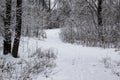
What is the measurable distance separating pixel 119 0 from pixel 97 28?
8.40 m

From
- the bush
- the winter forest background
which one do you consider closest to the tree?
the winter forest background

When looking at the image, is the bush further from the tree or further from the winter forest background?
the tree

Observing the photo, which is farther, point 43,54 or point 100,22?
point 100,22

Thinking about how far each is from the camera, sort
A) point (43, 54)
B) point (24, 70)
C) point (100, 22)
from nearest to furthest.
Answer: point (24, 70)
point (43, 54)
point (100, 22)

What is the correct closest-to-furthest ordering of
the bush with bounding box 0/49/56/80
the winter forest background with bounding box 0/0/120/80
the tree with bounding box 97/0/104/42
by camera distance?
the bush with bounding box 0/49/56/80
the winter forest background with bounding box 0/0/120/80
the tree with bounding box 97/0/104/42

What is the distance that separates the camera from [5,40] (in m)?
9.56

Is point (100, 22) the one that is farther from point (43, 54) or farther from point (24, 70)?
point (24, 70)

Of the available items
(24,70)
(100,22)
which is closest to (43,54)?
(24,70)

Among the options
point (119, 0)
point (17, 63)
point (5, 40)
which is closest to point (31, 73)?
point (17, 63)

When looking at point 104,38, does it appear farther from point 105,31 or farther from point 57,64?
point 57,64

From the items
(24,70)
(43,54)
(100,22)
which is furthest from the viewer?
(100,22)

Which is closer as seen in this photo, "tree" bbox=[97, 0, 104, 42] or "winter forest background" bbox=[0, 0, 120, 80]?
"winter forest background" bbox=[0, 0, 120, 80]

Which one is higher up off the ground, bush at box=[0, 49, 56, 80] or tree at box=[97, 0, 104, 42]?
tree at box=[97, 0, 104, 42]

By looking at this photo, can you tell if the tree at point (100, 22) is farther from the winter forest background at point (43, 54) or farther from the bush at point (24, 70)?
the bush at point (24, 70)
